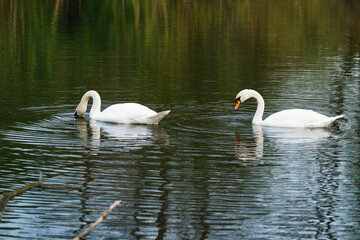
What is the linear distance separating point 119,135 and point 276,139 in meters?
2.89

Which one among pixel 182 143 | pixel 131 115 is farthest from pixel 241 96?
pixel 182 143

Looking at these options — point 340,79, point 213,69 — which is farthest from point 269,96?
point 213,69

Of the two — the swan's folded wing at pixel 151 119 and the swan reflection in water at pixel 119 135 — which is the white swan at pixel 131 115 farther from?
the swan reflection in water at pixel 119 135

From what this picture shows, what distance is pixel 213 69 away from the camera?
79.6 ft

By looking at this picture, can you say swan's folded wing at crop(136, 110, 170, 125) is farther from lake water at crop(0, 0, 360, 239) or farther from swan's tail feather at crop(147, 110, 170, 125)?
lake water at crop(0, 0, 360, 239)

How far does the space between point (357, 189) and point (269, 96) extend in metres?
8.72

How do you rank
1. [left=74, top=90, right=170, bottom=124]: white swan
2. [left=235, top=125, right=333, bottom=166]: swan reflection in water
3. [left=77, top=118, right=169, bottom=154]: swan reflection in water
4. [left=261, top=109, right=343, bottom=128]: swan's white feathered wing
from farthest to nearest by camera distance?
[left=74, top=90, right=170, bottom=124]: white swan → [left=261, top=109, right=343, bottom=128]: swan's white feathered wing → [left=77, top=118, right=169, bottom=154]: swan reflection in water → [left=235, top=125, right=333, bottom=166]: swan reflection in water

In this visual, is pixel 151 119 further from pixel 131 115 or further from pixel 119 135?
pixel 119 135

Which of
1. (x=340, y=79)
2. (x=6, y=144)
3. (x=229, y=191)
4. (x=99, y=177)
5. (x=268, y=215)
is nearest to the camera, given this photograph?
(x=268, y=215)

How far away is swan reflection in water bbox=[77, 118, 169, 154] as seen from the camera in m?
13.1

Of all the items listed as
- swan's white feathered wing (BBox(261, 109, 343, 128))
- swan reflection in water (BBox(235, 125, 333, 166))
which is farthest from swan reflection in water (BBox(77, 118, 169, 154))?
swan's white feathered wing (BBox(261, 109, 343, 128))

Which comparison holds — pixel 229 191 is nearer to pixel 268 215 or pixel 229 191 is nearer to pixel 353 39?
pixel 268 215

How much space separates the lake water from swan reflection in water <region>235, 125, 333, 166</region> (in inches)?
1.4

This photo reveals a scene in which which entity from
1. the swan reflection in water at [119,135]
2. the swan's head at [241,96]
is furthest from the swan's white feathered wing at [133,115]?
the swan's head at [241,96]
